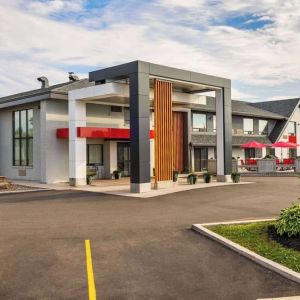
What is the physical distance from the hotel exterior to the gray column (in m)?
0.05

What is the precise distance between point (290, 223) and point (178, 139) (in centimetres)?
2796

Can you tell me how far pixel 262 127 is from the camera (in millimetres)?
48500

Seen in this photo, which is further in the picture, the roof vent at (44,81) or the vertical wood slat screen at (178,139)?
the vertical wood slat screen at (178,139)

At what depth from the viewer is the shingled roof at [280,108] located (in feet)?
161

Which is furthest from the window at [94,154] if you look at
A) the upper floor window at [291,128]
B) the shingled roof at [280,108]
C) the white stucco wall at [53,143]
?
the upper floor window at [291,128]

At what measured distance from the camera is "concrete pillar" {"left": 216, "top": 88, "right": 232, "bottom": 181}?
27.4 m

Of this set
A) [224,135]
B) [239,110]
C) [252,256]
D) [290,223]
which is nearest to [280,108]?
[239,110]

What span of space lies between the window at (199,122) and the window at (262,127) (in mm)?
10114

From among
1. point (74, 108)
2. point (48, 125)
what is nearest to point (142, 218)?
point (74, 108)

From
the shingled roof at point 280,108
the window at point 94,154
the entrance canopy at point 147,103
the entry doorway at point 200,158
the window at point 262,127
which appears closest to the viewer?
the entrance canopy at point 147,103

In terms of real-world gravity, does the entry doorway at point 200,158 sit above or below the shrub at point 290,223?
above

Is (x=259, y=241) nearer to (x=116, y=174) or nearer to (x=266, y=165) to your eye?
(x=116, y=174)

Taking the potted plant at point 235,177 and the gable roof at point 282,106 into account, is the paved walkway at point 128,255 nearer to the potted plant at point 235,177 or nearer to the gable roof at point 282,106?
the potted plant at point 235,177

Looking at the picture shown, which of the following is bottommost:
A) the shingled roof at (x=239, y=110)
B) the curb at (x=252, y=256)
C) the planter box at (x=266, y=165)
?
the curb at (x=252, y=256)
